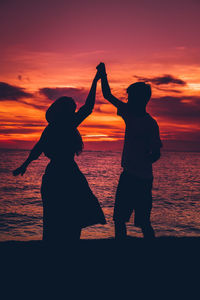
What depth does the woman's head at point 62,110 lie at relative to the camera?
130 inches

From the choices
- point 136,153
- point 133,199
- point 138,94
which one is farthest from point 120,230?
point 138,94

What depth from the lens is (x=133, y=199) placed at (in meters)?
3.68

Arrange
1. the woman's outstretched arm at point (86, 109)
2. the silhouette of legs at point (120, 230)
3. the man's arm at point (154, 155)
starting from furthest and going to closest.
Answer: the silhouette of legs at point (120, 230) < the man's arm at point (154, 155) < the woman's outstretched arm at point (86, 109)

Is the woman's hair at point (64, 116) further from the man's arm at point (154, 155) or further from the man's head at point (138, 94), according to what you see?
the man's arm at point (154, 155)

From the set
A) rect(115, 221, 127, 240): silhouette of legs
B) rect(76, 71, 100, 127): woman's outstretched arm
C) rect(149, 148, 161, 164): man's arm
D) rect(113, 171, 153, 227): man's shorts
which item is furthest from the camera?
rect(115, 221, 127, 240): silhouette of legs

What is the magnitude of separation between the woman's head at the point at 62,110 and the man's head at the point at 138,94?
80 cm

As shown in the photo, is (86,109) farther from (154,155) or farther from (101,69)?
(154,155)

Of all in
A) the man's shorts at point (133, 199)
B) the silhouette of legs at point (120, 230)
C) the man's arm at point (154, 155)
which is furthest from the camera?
the silhouette of legs at point (120, 230)

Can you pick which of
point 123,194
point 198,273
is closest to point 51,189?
point 123,194

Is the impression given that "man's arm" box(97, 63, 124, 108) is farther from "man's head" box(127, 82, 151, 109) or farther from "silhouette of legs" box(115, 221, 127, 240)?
"silhouette of legs" box(115, 221, 127, 240)

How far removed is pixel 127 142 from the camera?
12.0 feet

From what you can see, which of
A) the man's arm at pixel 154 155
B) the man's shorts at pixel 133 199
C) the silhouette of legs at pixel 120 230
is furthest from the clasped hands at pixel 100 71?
the silhouette of legs at pixel 120 230

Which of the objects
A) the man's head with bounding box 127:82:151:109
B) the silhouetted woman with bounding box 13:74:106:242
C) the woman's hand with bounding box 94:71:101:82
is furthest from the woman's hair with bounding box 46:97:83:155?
the man's head with bounding box 127:82:151:109

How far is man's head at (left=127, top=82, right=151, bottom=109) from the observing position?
11.8ft
